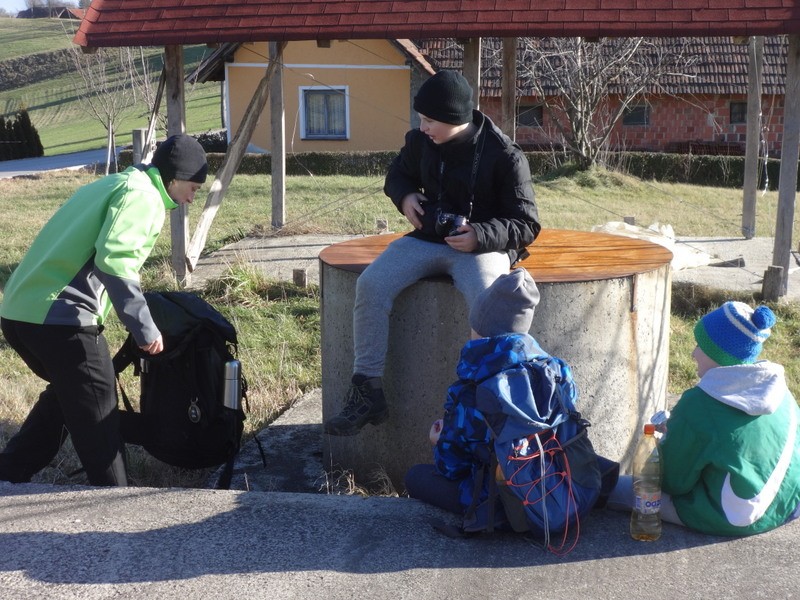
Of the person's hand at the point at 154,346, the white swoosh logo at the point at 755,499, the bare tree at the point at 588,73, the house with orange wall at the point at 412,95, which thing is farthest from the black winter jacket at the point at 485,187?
the house with orange wall at the point at 412,95

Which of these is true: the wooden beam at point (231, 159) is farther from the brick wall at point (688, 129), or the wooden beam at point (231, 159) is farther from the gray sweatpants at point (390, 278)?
the brick wall at point (688, 129)

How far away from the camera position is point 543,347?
4.42 metres

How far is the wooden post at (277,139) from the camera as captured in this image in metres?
11.1

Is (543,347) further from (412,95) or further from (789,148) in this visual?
(412,95)

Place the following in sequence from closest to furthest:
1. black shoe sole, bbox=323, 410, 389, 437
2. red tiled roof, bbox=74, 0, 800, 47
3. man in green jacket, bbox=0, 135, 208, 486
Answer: man in green jacket, bbox=0, 135, 208, 486
black shoe sole, bbox=323, 410, 389, 437
red tiled roof, bbox=74, 0, 800, 47

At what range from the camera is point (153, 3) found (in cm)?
985

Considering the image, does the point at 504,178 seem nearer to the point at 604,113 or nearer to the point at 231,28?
the point at 231,28

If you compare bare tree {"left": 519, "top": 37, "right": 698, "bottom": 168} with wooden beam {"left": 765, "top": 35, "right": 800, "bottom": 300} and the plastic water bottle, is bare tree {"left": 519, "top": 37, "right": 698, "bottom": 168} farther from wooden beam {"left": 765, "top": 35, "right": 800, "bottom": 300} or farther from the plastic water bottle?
the plastic water bottle

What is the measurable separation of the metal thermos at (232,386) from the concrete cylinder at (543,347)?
0.45m

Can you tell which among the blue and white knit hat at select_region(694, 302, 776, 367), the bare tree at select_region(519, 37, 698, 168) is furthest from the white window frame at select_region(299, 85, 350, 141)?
the blue and white knit hat at select_region(694, 302, 776, 367)

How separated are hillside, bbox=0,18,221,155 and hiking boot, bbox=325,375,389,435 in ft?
85.4

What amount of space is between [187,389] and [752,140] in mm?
9105

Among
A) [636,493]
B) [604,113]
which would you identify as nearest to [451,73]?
[636,493]

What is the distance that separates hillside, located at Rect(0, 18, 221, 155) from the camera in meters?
38.5
